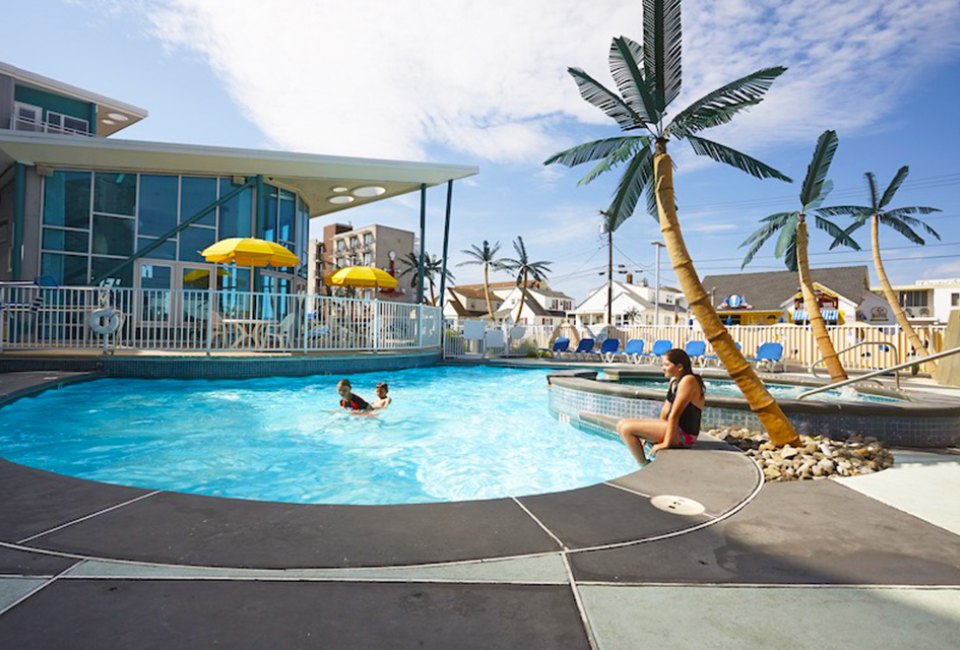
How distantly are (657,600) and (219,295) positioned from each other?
1233 centimetres

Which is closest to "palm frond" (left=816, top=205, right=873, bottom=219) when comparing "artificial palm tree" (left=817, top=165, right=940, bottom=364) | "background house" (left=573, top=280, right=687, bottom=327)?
"artificial palm tree" (left=817, top=165, right=940, bottom=364)

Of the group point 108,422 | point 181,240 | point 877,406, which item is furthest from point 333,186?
point 877,406

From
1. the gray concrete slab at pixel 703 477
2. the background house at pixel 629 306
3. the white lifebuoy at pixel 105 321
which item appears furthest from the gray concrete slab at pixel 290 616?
the background house at pixel 629 306

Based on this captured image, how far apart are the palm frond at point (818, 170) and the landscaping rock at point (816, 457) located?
7879mm

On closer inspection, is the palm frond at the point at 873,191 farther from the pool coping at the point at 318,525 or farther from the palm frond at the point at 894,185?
the pool coping at the point at 318,525

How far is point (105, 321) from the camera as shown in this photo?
34.5ft

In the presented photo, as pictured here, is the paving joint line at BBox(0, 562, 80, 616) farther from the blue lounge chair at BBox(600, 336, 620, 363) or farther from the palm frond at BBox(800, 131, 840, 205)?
the blue lounge chair at BBox(600, 336, 620, 363)

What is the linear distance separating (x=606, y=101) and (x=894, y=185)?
18.8 metres

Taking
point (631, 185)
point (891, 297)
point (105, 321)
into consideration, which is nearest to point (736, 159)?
point (631, 185)

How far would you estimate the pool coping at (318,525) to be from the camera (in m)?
2.23

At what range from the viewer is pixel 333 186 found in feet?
57.2

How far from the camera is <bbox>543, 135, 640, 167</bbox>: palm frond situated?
9.01 metres

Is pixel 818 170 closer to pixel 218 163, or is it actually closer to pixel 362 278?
pixel 362 278

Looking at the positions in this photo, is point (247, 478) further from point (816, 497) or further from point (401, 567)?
point (816, 497)
